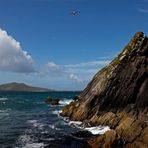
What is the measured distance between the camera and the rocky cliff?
62.3 metres

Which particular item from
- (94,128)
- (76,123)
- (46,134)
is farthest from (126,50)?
(46,134)

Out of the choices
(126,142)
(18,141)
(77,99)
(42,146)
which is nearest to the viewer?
(126,142)

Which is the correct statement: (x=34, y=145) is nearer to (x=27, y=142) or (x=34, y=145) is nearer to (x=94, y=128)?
(x=27, y=142)

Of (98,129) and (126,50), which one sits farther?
(126,50)

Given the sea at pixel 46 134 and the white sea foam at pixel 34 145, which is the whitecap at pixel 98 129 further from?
the white sea foam at pixel 34 145

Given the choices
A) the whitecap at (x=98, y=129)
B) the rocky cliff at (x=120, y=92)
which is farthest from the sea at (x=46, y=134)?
the rocky cliff at (x=120, y=92)

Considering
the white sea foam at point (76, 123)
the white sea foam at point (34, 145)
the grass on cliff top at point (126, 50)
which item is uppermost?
the grass on cliff top at point (126, 50)

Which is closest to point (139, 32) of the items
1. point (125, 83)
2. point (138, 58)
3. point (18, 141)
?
point (138, 58)

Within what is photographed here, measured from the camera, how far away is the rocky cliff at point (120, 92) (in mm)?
62325

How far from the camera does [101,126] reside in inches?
2422

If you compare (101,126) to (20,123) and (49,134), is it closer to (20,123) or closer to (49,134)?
(49,134)

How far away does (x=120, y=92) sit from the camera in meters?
67.2

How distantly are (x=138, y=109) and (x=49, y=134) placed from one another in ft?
49.7

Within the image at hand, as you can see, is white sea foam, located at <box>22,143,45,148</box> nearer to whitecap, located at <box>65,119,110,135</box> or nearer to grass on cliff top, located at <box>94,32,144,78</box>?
whitecap, located at <box>65,119,110,135</box>
